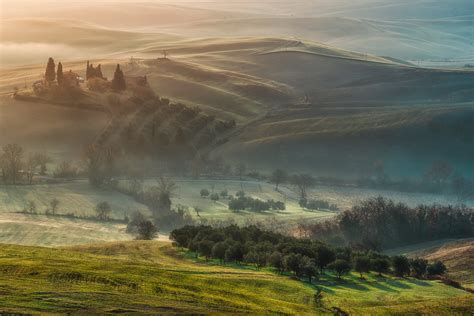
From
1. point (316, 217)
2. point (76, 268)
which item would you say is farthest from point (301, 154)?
point (76, 268)

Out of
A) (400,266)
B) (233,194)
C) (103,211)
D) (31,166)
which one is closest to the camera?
(400,266)

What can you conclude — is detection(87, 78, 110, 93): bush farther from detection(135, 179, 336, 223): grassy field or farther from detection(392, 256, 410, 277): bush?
detection(392, 256, 410, 277): bush

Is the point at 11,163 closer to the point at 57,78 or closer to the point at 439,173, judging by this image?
the point at 57,78

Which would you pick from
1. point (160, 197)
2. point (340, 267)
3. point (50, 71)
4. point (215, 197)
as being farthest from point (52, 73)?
point (340, 267)

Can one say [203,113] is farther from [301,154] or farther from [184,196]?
[184,196]

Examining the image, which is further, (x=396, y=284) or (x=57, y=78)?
(x=57, y=78)

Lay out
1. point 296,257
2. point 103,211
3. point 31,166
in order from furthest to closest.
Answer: point 31,166 < point 103,211 < point 296,257

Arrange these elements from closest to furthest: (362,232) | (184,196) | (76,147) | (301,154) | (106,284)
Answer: (106,284) < (362,232) < (184,196) < (76,147) < (301,154)
